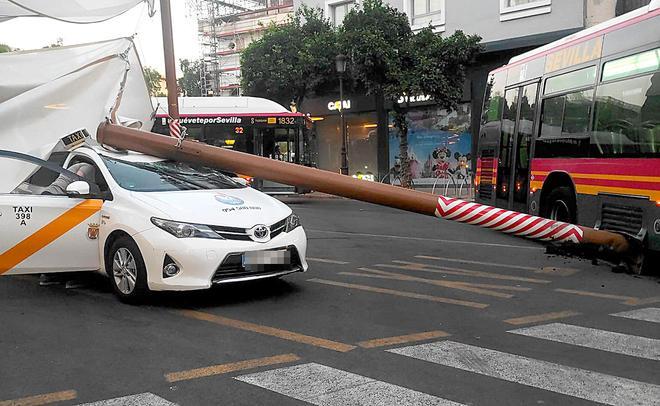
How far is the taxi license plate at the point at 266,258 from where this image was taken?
235 inches

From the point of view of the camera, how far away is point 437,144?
2505 centimetres

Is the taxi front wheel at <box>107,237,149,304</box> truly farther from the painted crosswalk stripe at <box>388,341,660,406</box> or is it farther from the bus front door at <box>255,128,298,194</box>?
the bus front door at <box>255,128,298,194</box>

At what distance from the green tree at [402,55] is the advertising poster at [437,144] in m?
2.62

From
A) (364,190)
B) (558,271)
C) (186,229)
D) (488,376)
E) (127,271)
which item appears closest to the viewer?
(488,376)

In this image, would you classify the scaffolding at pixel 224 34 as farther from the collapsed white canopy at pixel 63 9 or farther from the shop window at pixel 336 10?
the collapsed white canopy at pixel 63 9

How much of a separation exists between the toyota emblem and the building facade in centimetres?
1627

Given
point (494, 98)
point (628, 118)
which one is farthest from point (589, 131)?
point (494, 98)

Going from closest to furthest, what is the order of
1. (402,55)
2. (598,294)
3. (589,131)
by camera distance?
(598,294) < (589,131) < (402,55)

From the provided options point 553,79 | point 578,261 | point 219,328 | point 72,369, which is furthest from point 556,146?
point 72,369

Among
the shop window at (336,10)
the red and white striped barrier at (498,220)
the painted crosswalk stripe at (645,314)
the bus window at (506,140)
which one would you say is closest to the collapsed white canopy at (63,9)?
the red and white striped barrier at (498,220)

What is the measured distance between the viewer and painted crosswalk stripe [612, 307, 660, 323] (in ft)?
18.4

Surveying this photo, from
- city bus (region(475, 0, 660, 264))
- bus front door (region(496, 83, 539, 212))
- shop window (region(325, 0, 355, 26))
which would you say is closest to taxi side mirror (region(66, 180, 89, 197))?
city bus (region(475, 0, 660, 264))

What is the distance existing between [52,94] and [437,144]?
19397 millimetres

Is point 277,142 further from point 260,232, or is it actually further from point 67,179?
point 260,232
